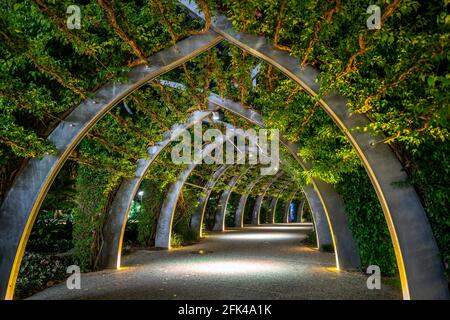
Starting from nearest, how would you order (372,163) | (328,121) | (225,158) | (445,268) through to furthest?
1. (445,268)
2. (372,163)
3. (328,121)
4. (225,158)

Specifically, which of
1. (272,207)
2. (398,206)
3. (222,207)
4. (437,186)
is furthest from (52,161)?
(272,207)

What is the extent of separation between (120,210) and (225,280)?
377 centimetres

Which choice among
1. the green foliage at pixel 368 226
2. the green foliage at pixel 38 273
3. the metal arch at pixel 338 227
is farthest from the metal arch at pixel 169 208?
the green foliage at pixel 368 226

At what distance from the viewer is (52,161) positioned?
517 cm

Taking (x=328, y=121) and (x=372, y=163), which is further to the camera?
(x=328, y=121)

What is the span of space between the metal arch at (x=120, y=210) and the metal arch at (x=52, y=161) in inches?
Answer: 152

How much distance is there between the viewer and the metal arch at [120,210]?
8.73 m

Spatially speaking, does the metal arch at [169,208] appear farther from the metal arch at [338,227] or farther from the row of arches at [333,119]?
the row of arches at [333,119]

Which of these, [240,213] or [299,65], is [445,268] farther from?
[240,213]

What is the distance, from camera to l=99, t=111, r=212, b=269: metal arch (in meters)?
8.73

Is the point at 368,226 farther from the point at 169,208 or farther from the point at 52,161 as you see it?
the point at 169,208
